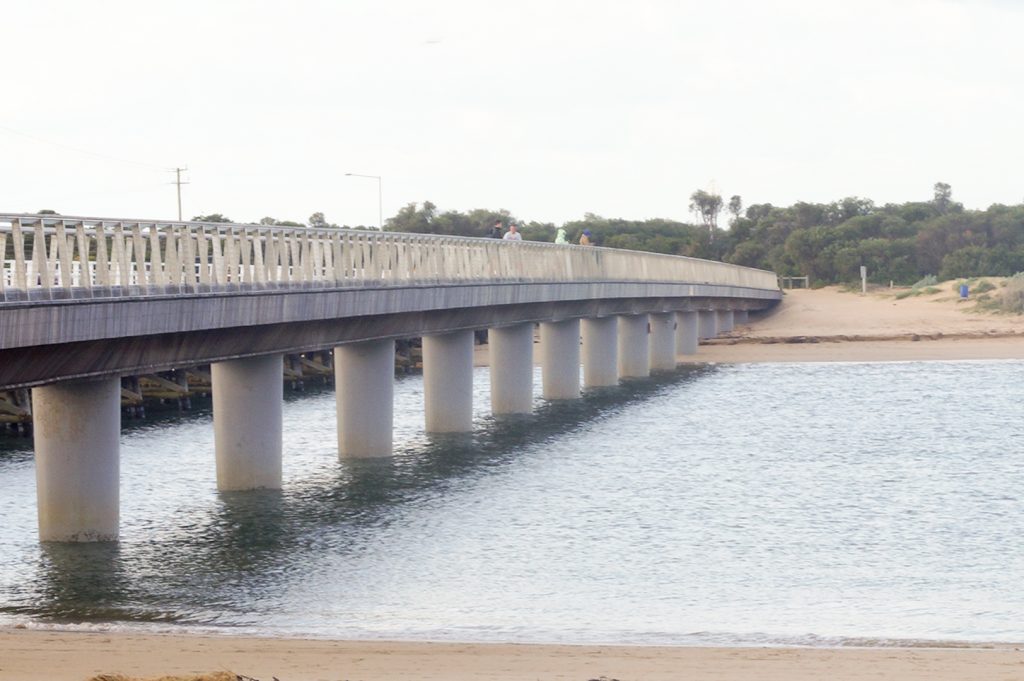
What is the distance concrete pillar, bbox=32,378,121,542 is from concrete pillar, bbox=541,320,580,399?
32631 millimetres

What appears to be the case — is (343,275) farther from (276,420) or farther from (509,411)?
(509,411)

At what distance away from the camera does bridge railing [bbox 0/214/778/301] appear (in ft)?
70.0

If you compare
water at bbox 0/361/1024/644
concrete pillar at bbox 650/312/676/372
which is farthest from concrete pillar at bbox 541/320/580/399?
concrete pillar at bbox 650/312/676/372

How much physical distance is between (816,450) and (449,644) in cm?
2394

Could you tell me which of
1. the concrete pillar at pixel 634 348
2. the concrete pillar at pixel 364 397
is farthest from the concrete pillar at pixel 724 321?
the concrete pillar at pixel 364 397

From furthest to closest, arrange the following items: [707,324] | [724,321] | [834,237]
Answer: [834,237], [724,321], [707,324]

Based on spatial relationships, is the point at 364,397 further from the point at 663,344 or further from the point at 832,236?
the point at 832,236

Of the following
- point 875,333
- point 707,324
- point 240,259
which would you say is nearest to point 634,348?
point 875,333

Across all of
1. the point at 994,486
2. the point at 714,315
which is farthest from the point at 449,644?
the point at 714,315

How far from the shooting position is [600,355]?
6378cm

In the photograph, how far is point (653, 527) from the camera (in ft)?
93.9

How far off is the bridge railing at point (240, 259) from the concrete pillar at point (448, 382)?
2.31 metres

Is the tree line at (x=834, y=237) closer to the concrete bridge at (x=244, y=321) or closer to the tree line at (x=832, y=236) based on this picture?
the tree line at (x=832, y=236)

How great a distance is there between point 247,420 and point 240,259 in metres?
3.76
